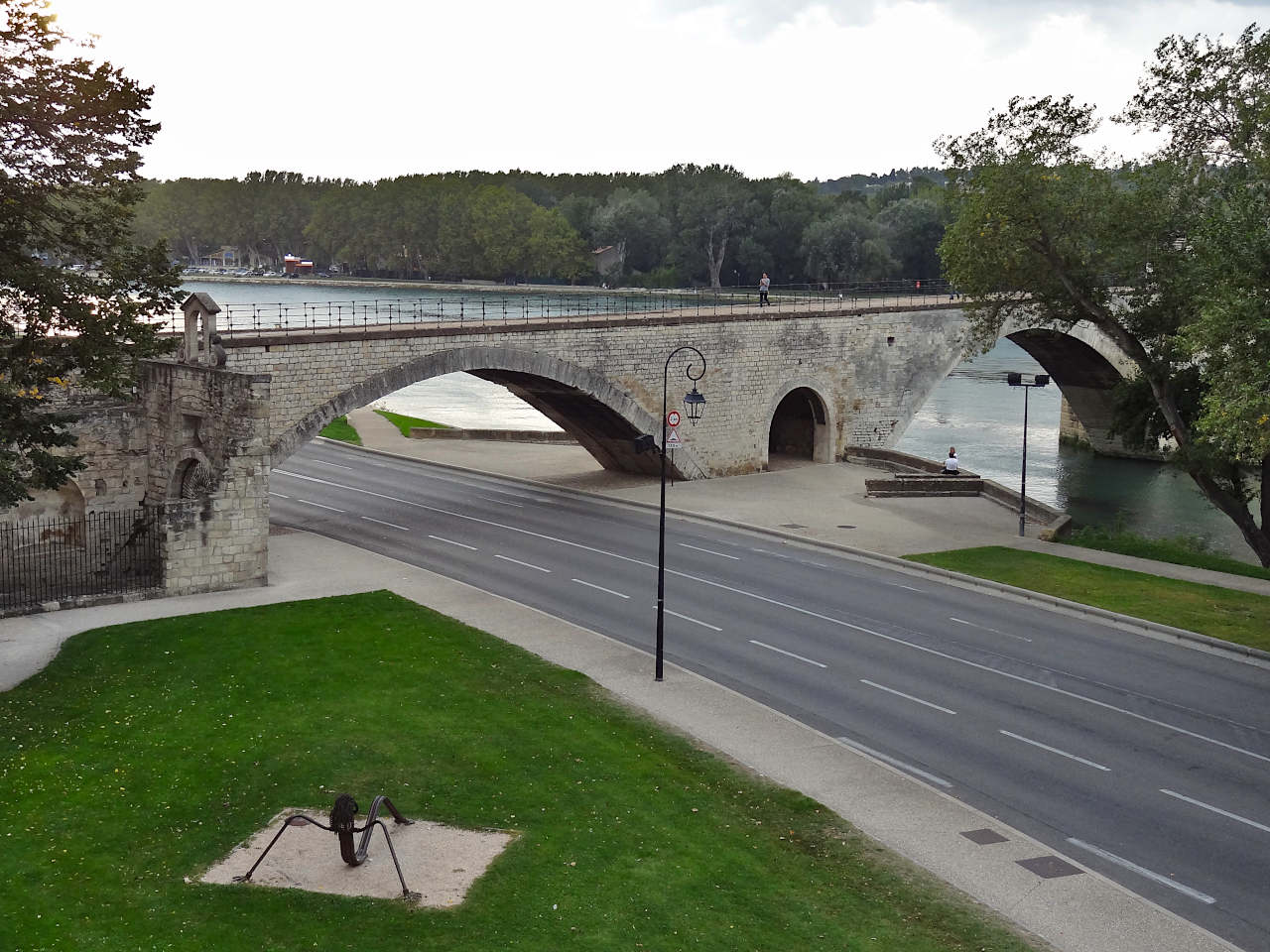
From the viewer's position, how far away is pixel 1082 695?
2333 cm

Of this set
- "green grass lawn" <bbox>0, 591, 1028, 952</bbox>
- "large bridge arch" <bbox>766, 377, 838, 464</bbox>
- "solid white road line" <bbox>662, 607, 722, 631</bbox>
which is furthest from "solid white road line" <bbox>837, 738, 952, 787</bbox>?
"large bridge arch" <bbox>766, 377, 838, 464</bbox>

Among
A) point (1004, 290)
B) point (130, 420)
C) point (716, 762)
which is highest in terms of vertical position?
point (1004, 290)

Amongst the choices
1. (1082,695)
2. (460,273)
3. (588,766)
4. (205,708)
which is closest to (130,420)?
(205,708)

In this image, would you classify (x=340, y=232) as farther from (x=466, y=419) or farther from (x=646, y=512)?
(x=646, y=512)

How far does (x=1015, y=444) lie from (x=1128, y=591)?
39.4 m

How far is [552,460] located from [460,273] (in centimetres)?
9507

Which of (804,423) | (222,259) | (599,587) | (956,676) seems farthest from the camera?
(222,259)

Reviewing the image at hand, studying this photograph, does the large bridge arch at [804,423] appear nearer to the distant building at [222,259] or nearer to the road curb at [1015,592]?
the road curb at [1015,592]

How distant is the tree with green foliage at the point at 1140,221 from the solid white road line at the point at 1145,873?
60.0 ft

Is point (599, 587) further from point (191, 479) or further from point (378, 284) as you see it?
point (378, 284)

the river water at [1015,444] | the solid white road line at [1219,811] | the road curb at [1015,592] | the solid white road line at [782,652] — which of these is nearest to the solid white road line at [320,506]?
the road curb at [1015,592]

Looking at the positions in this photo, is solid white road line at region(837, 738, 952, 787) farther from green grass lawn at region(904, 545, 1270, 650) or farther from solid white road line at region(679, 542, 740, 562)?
solid white road line at region(679, 542, 740, 562)

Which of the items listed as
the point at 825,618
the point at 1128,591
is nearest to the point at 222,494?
the point at 825,618

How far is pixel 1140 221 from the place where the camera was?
35.7m
